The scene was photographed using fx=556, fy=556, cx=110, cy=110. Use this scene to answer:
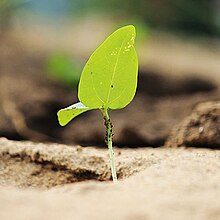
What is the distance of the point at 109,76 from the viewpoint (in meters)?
1.23

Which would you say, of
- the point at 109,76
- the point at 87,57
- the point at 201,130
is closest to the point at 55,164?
the point at 109,76

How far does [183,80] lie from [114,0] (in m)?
2.23

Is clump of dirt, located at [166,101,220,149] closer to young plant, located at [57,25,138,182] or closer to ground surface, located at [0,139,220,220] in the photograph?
ground surface, located at [0,139,220,220]

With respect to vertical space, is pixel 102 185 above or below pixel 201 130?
below

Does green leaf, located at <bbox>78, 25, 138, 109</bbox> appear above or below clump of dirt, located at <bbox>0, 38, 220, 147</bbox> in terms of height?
below

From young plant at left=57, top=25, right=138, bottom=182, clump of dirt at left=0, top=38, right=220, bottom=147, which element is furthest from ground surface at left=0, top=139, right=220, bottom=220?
clump of dirt at left=0, top=38, right=220, bottom=147

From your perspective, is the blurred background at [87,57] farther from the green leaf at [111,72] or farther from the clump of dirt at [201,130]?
the green leaf at [111,72]

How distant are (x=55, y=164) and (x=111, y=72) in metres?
0.31

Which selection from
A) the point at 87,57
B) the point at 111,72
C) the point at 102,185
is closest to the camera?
the point at 102,185

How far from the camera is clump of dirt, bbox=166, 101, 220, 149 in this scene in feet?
5.21

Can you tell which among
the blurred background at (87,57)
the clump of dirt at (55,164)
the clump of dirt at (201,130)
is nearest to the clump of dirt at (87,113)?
the blurred background at (87,57)

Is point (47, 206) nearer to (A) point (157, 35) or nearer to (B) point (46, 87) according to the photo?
(B) point (46, 87)

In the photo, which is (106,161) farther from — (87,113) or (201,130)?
(87,113)

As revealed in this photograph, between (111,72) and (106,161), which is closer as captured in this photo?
(111,72)
